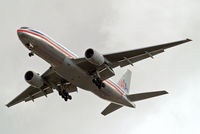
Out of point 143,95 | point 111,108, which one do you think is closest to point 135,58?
point 143,95

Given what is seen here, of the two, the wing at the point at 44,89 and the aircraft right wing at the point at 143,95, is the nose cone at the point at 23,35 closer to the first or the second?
the wing at the point at 44,89

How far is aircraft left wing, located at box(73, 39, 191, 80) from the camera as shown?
2682 cm

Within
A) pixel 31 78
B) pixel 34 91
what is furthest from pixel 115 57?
pixel 34 91

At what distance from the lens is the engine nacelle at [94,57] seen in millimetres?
25922

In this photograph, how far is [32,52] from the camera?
26.0 metres

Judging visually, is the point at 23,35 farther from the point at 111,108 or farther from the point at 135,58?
the point at 111,108

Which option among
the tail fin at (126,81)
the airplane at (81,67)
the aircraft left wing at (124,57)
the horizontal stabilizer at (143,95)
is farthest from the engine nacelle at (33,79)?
the tail fin at (126,81)

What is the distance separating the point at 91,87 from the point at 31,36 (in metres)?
7.38

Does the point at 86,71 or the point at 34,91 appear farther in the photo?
the point at 34,91

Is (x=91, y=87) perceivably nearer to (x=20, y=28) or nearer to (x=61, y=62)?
(x=61, y=62)

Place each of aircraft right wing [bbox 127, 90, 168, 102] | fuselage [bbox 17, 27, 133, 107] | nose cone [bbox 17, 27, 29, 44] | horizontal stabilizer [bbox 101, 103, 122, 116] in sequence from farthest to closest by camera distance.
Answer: horizontal stabilizer [bbox 101, 103, 122, 116]
aircraft right wing [bbox 127, 90, 168, 102]
fuselage [bbox 17, 27, 133, 107]
nose cone [bbox 17, 27, 29, 44]

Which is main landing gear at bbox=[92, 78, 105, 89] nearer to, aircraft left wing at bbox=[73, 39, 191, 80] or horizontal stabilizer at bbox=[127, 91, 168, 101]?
aircraft left wing at bbox=[73, 39, 191, 80]

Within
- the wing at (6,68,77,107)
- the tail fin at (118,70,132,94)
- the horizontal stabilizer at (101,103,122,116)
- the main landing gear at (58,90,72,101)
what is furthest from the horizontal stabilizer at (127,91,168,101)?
the main landing gear at (58,90,72,101)

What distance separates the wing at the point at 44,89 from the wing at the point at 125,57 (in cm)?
369
